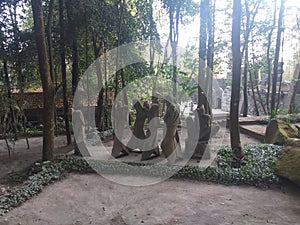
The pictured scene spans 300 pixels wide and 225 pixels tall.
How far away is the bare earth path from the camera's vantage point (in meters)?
2.98

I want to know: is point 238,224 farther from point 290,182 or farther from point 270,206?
point 290,182

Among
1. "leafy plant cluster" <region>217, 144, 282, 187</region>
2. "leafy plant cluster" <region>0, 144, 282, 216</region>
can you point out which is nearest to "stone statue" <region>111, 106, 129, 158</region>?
"leafy plant cluster" <region>0, 144, 282, 216</region>

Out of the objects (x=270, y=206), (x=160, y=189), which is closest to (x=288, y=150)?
(x=270, y=206)

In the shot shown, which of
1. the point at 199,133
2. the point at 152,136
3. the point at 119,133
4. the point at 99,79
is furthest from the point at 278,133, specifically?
the point at 99,79

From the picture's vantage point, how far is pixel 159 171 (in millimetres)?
4426

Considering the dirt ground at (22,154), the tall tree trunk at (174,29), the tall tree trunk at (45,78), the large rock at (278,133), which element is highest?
the tall tree trunk at (174,29)

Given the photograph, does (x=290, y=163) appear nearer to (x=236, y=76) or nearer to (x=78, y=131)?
(x=236, y=76)

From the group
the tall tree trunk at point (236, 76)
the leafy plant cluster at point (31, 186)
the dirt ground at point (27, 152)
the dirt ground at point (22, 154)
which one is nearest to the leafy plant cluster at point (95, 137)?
the dirt ground at point (27, 152)

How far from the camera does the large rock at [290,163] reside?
371 cm

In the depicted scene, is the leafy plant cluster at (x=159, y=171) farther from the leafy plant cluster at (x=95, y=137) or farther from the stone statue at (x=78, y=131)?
the leafy plant cluster at (x=95, y=137)

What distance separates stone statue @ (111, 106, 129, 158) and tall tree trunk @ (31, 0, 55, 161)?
1.23 m

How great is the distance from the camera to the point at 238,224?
2.83 meters

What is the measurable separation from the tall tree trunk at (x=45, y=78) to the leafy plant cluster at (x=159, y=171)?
0.42 metres

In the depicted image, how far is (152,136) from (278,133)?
294 centimetres
